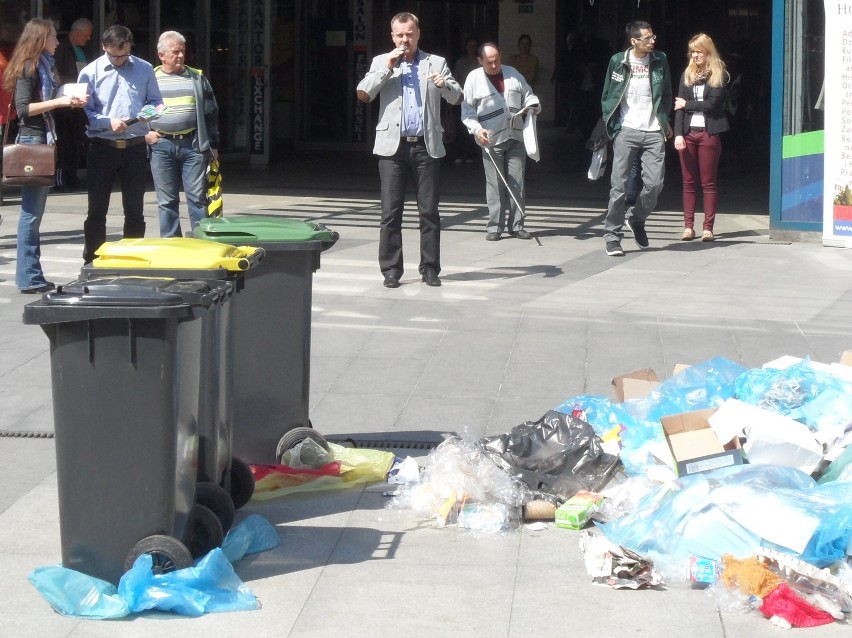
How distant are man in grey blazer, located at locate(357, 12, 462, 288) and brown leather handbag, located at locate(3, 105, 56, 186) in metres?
2.10

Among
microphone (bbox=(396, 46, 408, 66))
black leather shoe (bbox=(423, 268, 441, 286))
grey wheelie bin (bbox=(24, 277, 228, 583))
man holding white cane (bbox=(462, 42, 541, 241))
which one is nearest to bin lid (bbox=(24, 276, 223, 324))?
grey wheelie bin (bbox=(24, 277, 228, 583))

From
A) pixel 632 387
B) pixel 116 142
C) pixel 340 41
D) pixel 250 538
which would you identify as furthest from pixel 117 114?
pixel 340 41

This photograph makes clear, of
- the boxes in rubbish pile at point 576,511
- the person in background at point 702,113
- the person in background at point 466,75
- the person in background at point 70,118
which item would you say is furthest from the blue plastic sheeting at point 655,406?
the person in background at point 466,75

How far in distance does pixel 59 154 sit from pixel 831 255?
8956mm

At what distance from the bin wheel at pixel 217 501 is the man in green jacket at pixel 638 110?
6.69 metres

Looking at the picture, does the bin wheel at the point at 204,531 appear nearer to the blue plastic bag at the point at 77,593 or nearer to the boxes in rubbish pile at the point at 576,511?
the blue plastic bag at the point at 77,593

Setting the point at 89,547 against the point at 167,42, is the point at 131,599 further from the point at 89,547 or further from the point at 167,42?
the point at 167,42

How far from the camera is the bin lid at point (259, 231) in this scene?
516 cm

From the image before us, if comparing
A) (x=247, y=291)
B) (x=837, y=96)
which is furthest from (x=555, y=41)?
(x=247, y=291)

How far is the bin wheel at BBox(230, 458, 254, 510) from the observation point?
15.8 feet

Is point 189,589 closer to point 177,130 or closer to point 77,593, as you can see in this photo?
point 77,593

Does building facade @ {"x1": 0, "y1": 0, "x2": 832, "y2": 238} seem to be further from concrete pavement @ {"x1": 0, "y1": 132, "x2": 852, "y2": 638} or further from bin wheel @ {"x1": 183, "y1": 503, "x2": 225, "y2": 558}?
bin wheel @ {"x1": 183, "y1": 503, "x2": 225, "y2": 558}

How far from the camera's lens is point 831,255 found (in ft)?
35.7

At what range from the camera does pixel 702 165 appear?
1120 centimetres
